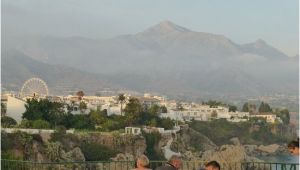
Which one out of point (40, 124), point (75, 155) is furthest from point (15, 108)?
point (75, 155)

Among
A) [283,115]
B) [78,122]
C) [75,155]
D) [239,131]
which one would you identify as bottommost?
[75,155]

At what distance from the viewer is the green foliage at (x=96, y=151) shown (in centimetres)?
5038

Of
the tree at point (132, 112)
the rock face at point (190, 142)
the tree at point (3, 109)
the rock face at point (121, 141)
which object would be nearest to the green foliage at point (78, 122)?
the rock face at point (121, 141)

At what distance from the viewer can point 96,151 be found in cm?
5128

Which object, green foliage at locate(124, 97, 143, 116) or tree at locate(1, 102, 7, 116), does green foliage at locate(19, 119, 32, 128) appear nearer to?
tree at locate(1, 102, 7, 116)

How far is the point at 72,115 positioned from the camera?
58.9 m

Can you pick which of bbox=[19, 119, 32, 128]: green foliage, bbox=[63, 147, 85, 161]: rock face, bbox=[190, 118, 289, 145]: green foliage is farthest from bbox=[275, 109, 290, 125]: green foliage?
bbox=[19, 119, 32, 128]: green foliage

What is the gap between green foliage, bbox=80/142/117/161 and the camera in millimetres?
50375

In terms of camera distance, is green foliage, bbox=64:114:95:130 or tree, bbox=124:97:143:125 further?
tree, bbox=124:97:143:125

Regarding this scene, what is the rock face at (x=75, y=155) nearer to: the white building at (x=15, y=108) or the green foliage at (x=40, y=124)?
the green foliage at (x=40, y=124)

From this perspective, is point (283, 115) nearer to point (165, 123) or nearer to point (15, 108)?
point (165, 123)

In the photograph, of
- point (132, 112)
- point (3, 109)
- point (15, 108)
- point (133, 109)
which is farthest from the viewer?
point (133, 109)

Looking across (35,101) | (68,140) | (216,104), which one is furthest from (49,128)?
(216,104)

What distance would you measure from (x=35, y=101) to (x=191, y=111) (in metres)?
36.3
